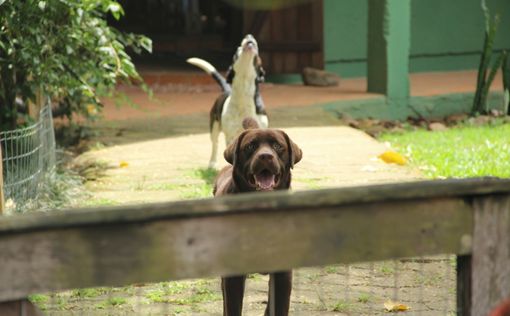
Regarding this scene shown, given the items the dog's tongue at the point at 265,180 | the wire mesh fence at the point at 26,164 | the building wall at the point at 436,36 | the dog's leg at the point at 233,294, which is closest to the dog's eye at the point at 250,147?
the dog's tongue at the point at 265,180

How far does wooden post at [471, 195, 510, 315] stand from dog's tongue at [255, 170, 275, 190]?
2070 millimetres

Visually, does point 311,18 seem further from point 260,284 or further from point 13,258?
point 13,258

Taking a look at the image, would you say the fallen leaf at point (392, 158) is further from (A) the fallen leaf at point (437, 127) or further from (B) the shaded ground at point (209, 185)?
(A) the fallen leaf at point (437, 127)

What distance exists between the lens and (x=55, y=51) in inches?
315

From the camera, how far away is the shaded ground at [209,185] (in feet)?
16.5

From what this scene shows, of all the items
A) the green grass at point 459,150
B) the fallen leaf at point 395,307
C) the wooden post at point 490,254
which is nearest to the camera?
the wooden post at point 490,254

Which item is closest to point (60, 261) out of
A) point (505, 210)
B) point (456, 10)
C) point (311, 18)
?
point (505, 210)

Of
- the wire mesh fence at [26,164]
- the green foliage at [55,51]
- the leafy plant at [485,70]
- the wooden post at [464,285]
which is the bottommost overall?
the wooden post at [464,285]

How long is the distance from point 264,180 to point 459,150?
5.55m

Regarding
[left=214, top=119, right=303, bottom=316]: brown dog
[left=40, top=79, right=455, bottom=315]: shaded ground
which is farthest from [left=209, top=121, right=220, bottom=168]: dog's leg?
[left=214, top=119, right=303, bottom=316]: brown dog

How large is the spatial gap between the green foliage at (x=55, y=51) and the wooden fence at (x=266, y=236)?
4.96m

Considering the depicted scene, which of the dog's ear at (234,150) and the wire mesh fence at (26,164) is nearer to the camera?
the dog's ear at (234,150)

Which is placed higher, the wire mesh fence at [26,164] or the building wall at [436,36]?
the building wall at [436,36]

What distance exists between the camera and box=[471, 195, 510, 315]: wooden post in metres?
2.50
